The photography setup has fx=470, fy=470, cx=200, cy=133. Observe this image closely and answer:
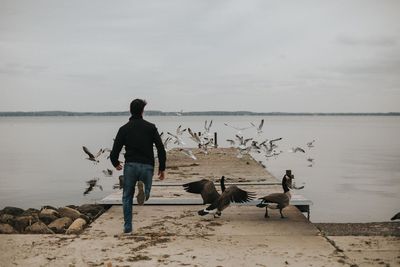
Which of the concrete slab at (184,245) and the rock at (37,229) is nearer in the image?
the concrete slab at (184,245)

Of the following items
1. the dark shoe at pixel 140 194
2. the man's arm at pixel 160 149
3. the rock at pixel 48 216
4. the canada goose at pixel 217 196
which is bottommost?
the rock at pixel 48 216

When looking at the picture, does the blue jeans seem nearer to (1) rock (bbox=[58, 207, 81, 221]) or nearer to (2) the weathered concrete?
(2) the weathered concrete

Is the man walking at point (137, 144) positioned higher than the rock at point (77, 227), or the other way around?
the man walking at point (137, 144)

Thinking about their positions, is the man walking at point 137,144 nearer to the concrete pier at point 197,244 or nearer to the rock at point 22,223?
the concrete pier at point 197,244

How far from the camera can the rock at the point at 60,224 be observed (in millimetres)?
11996

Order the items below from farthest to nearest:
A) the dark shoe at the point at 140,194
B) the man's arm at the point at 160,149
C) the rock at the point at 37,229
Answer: the rock at the point at 37,229 → the dark shoe at the point at 140,194 → the man's arm at the point at 160,149

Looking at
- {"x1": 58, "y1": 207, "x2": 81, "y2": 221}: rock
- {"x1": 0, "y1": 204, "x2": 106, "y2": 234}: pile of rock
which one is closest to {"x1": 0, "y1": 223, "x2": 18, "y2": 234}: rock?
{"x1": 0, "y1": 204, "x2": 106, "y2": 234}: pile of rock

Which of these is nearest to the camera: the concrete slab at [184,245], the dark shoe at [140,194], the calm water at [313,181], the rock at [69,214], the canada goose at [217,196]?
the concrete slab at [184,245]

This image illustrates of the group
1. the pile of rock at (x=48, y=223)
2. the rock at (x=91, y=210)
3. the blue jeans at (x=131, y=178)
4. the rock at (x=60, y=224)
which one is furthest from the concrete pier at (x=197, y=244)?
the rock at (x=91, y=210)

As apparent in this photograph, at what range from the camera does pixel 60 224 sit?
12.3m

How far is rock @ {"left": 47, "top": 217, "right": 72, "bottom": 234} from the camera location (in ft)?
39.4

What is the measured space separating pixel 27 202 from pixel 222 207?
1712 cm

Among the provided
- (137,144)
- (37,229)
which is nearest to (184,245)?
(137,144)

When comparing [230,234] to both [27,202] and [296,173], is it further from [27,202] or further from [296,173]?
[296,173]
